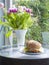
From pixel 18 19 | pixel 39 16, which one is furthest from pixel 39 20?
pixel 18 19

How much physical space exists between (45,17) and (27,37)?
13.7 inches

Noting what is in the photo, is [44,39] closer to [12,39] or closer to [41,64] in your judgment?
[12,39]

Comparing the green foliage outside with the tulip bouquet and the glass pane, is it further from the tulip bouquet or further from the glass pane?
the tulip bouquet

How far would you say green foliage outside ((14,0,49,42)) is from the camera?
2084 millimetres

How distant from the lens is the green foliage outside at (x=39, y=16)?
2084mm

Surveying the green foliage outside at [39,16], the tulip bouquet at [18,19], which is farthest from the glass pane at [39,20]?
the tulip bouquet at [18,19]

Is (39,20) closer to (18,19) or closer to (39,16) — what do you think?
(39,16)

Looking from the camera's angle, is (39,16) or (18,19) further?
(39,16)

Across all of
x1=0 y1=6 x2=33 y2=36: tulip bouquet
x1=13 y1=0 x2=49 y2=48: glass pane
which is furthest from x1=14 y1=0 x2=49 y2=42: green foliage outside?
x1=0 y1=6 x2=33 y2=36: tulip bouquet

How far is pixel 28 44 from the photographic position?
4.87ft

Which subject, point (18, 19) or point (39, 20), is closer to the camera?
point (18, 19)

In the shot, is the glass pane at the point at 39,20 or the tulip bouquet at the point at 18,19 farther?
the glass pane at the point at 39,20

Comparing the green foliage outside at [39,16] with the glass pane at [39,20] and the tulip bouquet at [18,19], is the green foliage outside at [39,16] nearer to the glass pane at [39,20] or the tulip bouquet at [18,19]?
the glass pane at [39,20]

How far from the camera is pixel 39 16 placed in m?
2.11
